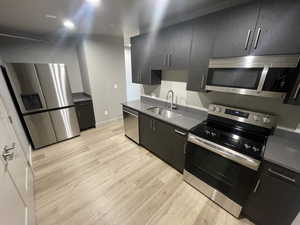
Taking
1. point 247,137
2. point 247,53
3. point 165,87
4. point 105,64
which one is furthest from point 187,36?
point 105,64

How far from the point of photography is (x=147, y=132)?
96.7 inches

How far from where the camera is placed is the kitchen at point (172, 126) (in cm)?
117

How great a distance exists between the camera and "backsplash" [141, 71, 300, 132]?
142cm

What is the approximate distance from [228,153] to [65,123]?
10.8ft

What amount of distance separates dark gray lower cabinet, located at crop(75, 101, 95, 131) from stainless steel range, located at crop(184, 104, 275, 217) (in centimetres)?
284

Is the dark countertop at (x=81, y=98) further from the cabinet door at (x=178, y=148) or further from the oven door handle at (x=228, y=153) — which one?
the oven door handle at (x=228, y=153)

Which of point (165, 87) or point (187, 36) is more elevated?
point (187, 36)

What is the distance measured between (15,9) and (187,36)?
7.39 feet

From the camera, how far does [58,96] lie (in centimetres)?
281

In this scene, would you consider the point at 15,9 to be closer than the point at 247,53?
No

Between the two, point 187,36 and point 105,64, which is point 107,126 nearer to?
point 105,64

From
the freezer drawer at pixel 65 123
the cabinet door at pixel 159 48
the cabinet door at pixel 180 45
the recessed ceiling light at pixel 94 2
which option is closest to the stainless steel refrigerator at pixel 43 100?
the freezer drawer at pixel 65 123

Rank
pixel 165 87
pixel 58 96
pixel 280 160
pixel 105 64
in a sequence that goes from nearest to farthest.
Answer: pixel 280 160
pixel 165 87
pixel 58 96
pixel 105 64

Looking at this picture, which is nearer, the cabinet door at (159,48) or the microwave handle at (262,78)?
the microwave handle at (262,78)
